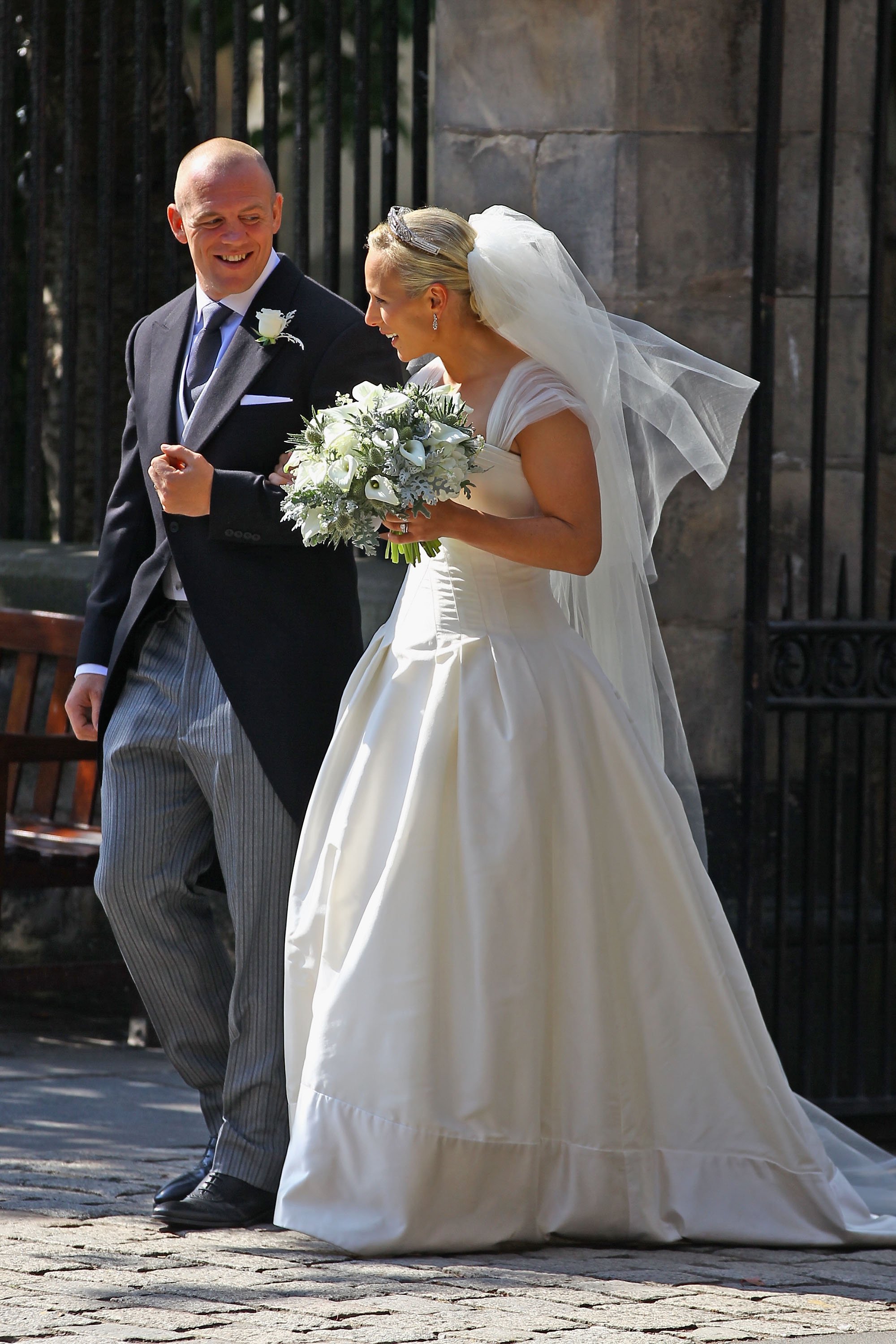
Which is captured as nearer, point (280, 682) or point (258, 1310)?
point (258, 1310)

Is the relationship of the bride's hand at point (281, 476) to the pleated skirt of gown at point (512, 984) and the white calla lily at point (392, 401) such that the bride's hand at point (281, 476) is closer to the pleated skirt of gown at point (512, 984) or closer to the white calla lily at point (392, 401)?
the white calla lily at point (392, 401)

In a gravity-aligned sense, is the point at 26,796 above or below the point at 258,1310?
above

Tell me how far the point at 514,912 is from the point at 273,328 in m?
1.30

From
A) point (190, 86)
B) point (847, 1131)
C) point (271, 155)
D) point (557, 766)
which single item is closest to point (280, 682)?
point (557, 766)

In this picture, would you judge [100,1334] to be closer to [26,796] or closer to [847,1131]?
[847,1131]

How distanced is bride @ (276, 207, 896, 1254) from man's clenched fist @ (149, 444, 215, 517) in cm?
43

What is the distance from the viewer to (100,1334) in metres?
2.87

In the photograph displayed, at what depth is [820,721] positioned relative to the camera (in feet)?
16.7

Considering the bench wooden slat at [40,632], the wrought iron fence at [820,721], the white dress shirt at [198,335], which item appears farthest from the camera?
the bench wooden slat at [40,632]

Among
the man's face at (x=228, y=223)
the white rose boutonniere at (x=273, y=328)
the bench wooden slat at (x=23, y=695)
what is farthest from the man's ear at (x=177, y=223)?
the bench wooden slat at (x=23, y=695)

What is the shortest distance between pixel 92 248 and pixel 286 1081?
15.4 feet

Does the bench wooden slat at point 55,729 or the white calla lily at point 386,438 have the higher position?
the white calla lily at point 386,438

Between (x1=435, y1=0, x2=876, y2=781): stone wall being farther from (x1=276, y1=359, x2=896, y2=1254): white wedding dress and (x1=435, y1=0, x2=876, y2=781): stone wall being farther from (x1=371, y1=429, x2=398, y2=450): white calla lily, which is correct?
(x1=371, y1=429, x2=398, y2=450): white calla lily

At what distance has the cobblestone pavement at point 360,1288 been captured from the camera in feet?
9.64
